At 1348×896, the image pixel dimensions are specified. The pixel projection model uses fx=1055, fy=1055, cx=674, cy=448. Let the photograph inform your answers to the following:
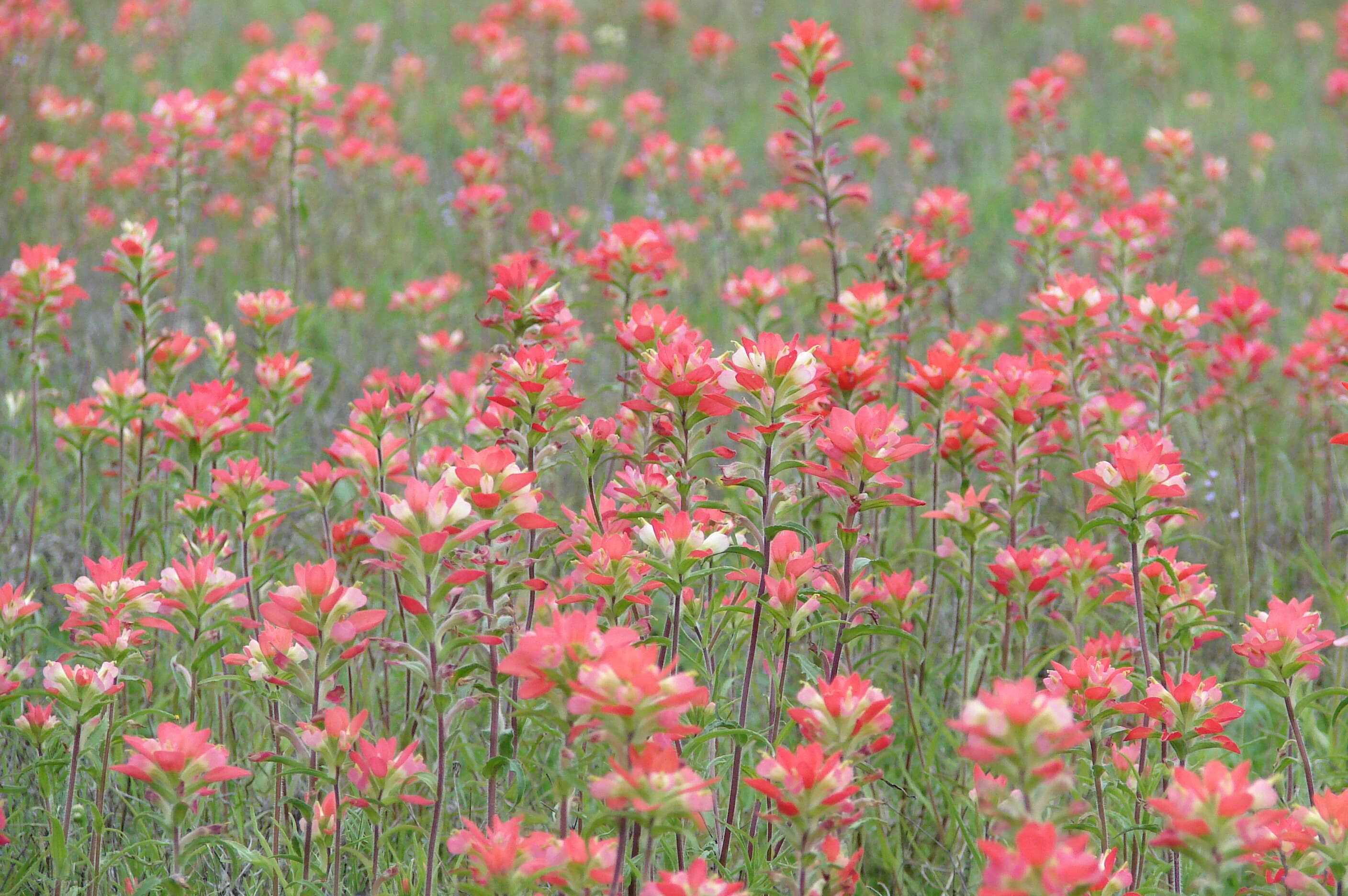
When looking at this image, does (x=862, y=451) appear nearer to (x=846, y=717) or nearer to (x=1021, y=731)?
(x=846, y=717)

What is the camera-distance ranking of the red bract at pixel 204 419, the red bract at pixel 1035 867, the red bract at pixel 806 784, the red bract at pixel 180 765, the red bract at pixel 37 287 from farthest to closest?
1. the red bract at pixel 37 287
2. the red bract at pixel 204 419
3. the red bract at pixel 180 765
4. the red bract at pixel 806 784
5. the red bract at pixel 1035 867

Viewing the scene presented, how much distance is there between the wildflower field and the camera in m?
1.51

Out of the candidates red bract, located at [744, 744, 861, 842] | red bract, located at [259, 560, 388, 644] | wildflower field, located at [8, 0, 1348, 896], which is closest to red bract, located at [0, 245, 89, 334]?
wildflower field, located at [8, 0, 1348, 896]

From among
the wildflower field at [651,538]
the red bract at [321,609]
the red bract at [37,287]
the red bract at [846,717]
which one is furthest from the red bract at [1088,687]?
the red bract at [37,287]

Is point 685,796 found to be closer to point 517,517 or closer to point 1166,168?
point 517,517

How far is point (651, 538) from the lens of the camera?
1.85m

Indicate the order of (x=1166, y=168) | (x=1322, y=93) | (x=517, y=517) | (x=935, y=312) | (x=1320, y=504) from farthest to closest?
(x=1322, y=93) < (x=935, y=312) < (x=1166, y=168) < (x=1320, y=504) < (x=517, y=517)

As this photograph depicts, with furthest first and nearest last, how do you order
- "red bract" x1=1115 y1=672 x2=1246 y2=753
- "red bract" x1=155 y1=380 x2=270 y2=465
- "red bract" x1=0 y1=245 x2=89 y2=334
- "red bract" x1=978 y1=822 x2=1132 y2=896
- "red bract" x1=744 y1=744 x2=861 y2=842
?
1. "red bract" x1=0 y1=245 x2=89 y2=334
2. "red bract" x1=155 y1=380 x2=270 y2=465
3. "red bract" x1=1115 y1=672 x2=1246 y2=753
4. "red bract" x1=744 y1=744 x2=861 y2=842
5. "red bract" x1=978 y1=822 x2=1132 y2=896

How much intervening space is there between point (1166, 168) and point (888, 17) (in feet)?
24.5

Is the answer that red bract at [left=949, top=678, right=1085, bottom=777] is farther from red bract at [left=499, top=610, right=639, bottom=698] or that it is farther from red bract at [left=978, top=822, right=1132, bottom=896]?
red bract at [left=499, top=610, right=639, bottom=698]

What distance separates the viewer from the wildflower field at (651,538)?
4.95ft

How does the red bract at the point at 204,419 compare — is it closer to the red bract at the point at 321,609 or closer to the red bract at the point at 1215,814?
the red bract at the point at 321,609

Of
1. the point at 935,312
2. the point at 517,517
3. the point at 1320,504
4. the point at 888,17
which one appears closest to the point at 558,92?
the point at 935,312

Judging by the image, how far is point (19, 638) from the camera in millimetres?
2777
